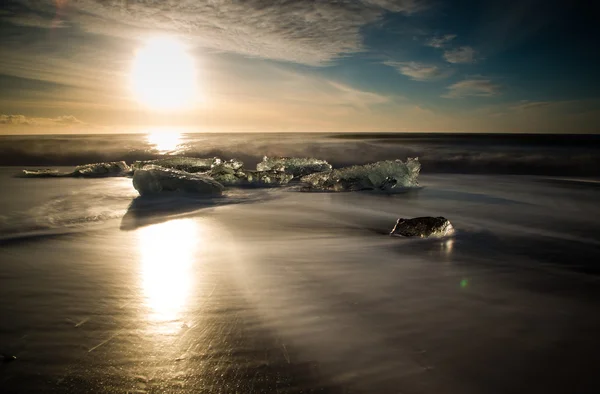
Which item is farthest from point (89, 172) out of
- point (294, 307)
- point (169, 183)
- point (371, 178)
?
point (294, 307)

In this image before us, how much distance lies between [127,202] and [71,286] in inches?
156

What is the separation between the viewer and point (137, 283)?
233 cm

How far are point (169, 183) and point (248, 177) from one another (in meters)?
2.54

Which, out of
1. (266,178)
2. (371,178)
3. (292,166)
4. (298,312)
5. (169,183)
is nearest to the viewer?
(298,312)

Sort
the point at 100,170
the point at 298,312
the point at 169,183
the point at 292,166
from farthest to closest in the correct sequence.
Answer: the point at 292,166, the point at 100,170, the point at 169,183, the point at 298,312

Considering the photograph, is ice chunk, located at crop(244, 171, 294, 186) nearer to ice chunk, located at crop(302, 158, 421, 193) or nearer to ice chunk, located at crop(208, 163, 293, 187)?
ice chunk, located at crop(208, 163, 293, 187)

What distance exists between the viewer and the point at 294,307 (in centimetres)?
201

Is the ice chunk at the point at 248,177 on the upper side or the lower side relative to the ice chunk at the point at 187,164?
lower

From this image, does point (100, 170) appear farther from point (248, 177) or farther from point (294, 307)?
point (294, 307)

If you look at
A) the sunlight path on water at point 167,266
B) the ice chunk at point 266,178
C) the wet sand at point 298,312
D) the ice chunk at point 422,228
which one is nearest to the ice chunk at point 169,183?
the ice chunk at point 266,178

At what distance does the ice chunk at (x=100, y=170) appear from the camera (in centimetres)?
990

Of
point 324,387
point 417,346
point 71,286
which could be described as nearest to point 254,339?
point 324,387

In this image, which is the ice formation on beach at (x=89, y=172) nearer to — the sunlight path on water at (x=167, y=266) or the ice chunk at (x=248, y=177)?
the ice chunk at (x=248, y=177)

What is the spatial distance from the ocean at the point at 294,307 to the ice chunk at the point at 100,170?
615 cm
